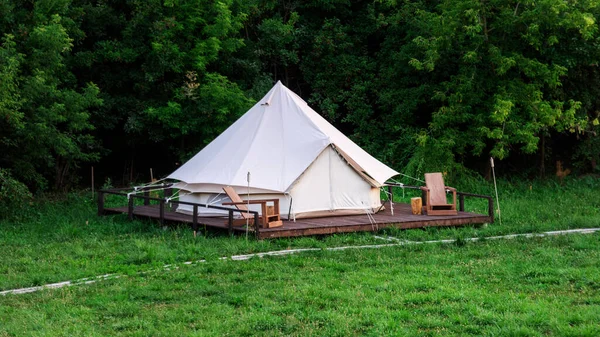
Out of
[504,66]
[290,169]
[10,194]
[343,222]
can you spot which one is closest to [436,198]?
[343,222]

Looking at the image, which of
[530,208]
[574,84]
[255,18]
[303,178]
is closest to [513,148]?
[574,84]

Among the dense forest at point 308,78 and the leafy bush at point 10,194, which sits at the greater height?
the dense forest at point 308,78

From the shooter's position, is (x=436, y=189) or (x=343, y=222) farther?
(x=436, y=189)

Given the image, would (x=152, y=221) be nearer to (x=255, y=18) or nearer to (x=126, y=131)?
(x=126, y=131)

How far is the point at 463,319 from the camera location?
7906 millimetres

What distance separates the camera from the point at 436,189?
16000 mm

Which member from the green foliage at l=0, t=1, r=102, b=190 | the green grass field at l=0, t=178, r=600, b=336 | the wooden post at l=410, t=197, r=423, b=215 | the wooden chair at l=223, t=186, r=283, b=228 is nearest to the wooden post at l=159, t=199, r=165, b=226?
the green grass field at l=0, t=178, r=600, b=336

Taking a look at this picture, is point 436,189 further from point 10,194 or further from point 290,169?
point 10,194

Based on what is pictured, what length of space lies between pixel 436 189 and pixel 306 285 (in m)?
6.95

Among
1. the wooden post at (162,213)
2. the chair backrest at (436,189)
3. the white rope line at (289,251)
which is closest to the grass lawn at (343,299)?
the white rope line at (289,251)

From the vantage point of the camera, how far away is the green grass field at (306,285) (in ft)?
25.9

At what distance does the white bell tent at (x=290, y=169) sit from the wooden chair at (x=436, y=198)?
37.7 inches

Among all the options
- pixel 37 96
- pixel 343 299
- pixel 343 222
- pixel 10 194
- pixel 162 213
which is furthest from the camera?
pixel 37 96

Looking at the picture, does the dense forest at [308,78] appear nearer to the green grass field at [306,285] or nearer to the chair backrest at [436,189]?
the chair backrest at [436,189]
